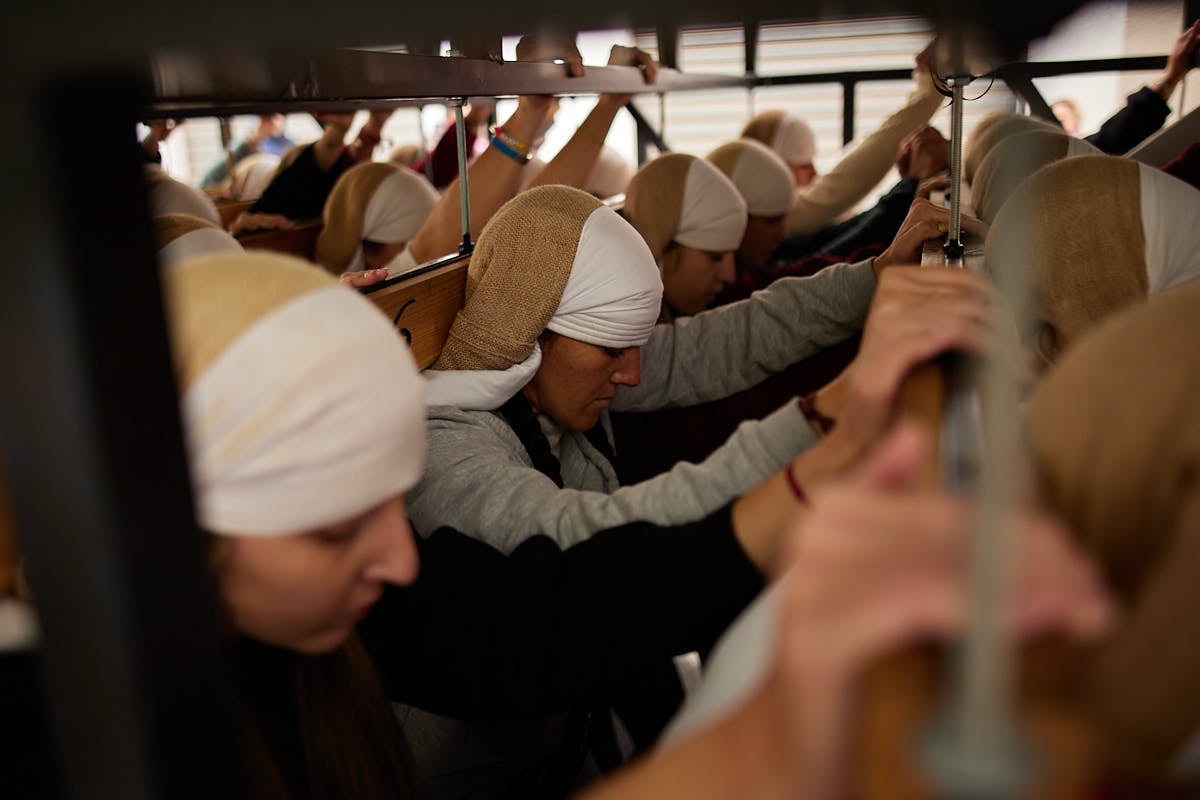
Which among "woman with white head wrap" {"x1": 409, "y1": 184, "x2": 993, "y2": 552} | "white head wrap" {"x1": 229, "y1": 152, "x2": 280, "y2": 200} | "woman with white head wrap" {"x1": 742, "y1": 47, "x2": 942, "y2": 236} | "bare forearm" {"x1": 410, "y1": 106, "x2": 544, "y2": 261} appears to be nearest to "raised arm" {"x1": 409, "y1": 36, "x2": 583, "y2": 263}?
"bare forearm" {"x1": 410, "y1": 106, "x2": 544, "y2": 261}

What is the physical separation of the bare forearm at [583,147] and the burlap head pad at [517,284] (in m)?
0.82

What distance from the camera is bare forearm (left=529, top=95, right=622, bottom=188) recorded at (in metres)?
2.24

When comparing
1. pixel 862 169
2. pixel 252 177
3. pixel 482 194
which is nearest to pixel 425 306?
pixel 482 194

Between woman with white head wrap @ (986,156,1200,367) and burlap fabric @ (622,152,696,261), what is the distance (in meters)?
1.33

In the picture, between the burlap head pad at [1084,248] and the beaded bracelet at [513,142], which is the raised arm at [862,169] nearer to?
the beaded bracelet at [513,142]

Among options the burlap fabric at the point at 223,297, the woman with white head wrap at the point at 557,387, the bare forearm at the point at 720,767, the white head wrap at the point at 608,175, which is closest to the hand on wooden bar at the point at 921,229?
the woman with white head wrap at the point at 557,387

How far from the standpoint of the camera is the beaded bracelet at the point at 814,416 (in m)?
0.97

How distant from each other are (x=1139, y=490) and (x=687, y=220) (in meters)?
2.02

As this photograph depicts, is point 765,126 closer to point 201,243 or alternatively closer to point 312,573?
point 201,243

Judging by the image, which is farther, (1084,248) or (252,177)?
(252,177)

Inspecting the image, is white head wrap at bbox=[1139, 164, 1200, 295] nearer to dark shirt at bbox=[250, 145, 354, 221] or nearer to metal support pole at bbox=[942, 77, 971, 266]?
metal support pole at bbox=[942, 77, 971, 266]

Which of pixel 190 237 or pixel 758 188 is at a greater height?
→ pixel 190 237

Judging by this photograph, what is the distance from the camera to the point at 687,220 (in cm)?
240

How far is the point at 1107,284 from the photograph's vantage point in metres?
1.08
